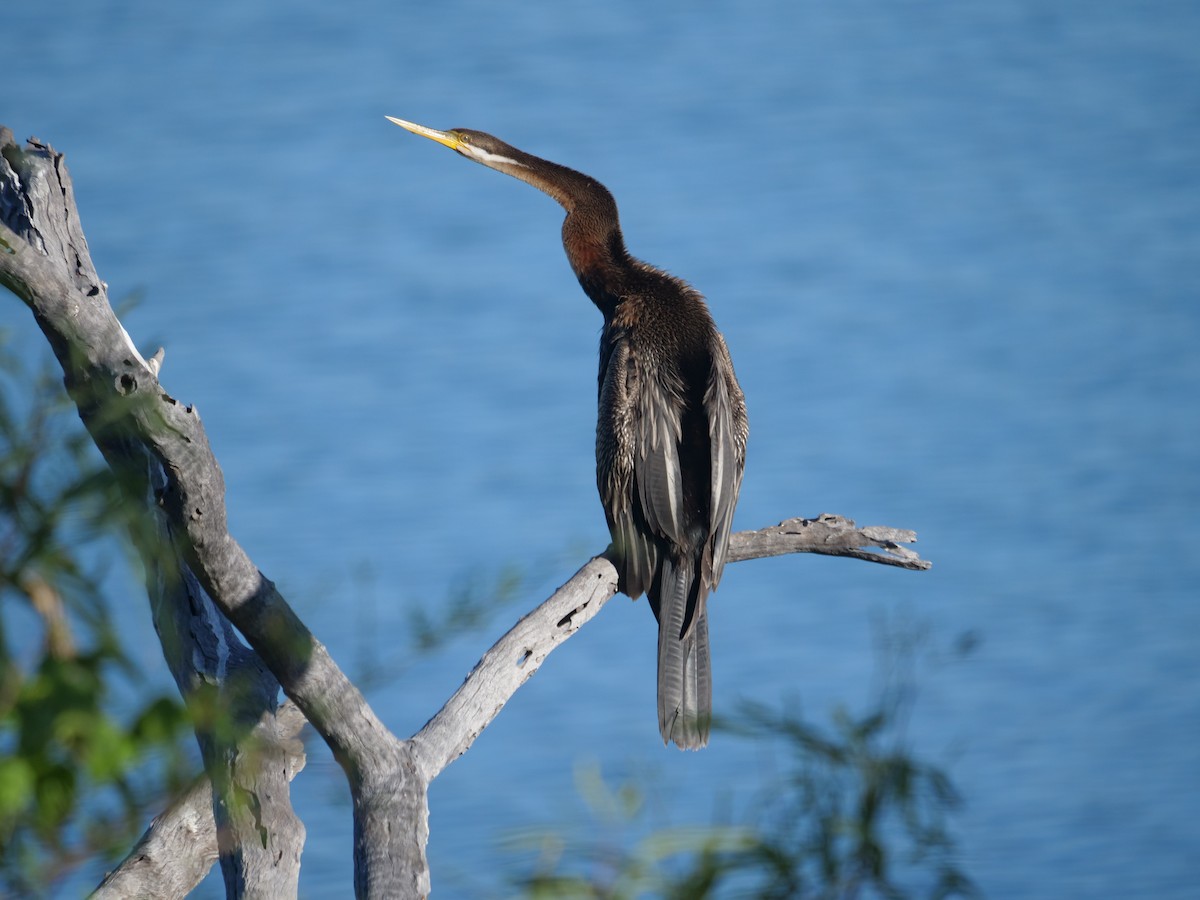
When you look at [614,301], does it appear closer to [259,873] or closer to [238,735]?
[259,873]

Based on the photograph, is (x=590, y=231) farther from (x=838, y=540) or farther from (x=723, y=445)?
(x=838, y=540)

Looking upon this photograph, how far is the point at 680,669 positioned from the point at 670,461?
42cm

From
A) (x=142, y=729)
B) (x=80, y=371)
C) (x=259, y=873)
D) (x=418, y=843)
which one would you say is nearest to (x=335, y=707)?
(x=418, y=843)

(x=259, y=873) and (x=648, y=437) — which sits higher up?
(x=648, y=437)

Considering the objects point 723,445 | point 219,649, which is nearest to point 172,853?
point 219,649

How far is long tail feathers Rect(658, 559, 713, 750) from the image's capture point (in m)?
2.44

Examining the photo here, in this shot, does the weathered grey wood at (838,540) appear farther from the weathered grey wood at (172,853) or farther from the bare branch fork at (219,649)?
the weathered grey wood at (172,853)

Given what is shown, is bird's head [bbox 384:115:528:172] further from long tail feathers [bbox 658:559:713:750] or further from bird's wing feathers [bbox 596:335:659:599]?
long tail feathers [bbox 658:559:713:750]

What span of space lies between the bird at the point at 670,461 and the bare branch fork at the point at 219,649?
32cm

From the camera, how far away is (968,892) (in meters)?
0.79

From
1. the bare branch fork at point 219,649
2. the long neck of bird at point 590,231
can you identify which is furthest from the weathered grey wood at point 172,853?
the long neck of bird at point 590,231

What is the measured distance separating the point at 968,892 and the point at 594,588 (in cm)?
153

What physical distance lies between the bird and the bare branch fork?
1.06 feet

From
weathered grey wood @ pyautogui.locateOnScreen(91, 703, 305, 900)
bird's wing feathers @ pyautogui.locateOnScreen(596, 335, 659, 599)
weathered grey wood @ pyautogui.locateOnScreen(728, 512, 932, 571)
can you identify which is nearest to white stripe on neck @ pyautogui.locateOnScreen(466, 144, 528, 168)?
bird's wing feathers @ pyautogui.locateOnScreen(596, 335, 659, 599)
